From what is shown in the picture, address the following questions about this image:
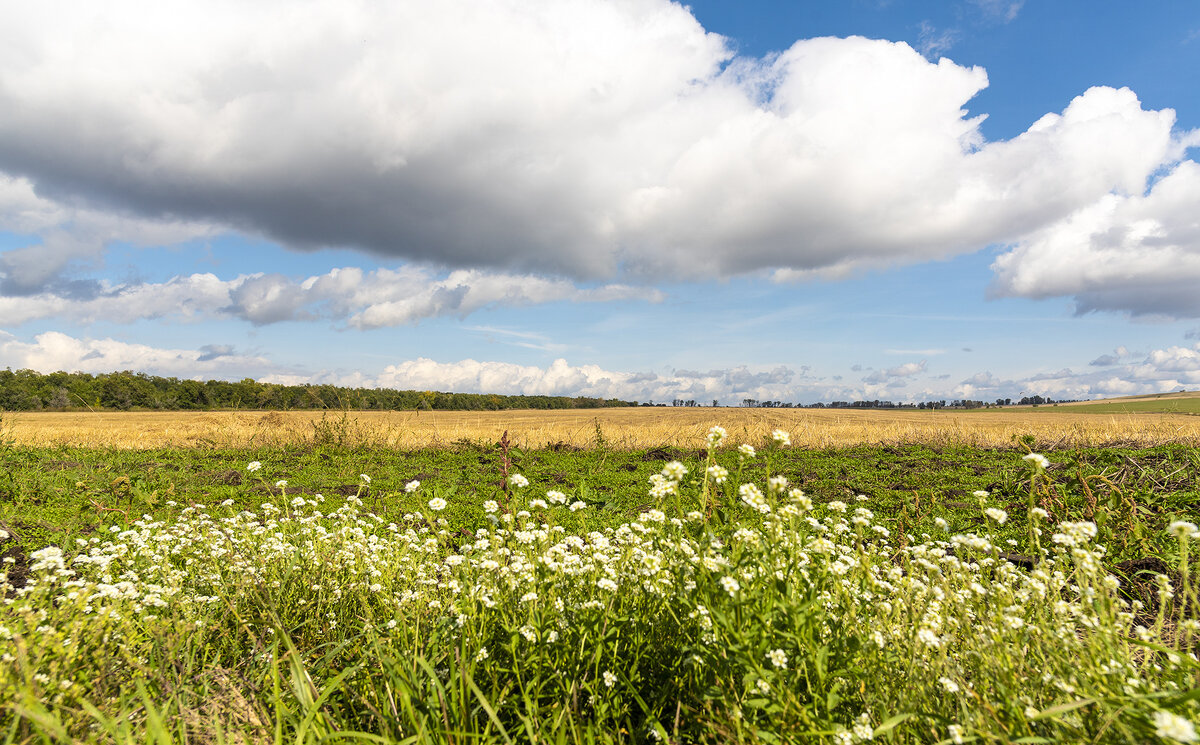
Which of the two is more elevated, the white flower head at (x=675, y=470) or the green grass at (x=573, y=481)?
the white flower head at (x=675, y=470)

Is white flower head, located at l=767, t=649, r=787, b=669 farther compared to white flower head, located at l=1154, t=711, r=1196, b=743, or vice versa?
white flower head, located at l=767, t=649, r=787, b=669

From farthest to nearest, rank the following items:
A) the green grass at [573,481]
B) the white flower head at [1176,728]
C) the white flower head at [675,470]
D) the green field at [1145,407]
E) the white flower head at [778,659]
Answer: the green field at [1145,407]
the green grass at [573,481]
the white flower head at [675,470]
the white flower head at [778,659]
the white flower head at [1176,728]

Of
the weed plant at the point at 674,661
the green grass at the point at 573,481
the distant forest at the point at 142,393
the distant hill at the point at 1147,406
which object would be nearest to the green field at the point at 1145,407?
the distant hill at the point at 1147,406

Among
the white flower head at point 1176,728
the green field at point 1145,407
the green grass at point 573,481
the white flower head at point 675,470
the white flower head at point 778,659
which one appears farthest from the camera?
the green field at point 1145,407

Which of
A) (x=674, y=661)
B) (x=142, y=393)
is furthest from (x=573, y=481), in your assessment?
(x=142, y=393)

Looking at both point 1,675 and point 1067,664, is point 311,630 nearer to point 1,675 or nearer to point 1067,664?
point 1,675

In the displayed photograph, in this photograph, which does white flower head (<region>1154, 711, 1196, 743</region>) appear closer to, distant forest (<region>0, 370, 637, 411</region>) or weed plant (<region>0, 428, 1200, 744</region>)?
weed plant (<region>0, 428, 1200, 744</region>)

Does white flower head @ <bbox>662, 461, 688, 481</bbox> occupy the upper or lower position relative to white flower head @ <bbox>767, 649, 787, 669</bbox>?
upper

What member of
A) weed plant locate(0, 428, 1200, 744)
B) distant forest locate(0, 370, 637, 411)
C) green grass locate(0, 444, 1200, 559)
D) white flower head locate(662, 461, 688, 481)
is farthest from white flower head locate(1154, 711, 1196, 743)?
distant forest locate(0, 370, 637, 411)

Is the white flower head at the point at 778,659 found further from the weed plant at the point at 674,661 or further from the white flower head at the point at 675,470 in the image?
the white flower head at the point at 675,470

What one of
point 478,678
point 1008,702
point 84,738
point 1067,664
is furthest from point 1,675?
point 1067,664

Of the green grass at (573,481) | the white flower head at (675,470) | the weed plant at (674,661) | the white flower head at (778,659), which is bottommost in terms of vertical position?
the green grass at (573,481)

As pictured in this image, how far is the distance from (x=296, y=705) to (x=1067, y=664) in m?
3.73

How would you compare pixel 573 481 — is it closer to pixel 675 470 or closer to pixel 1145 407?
pixel 675 470
